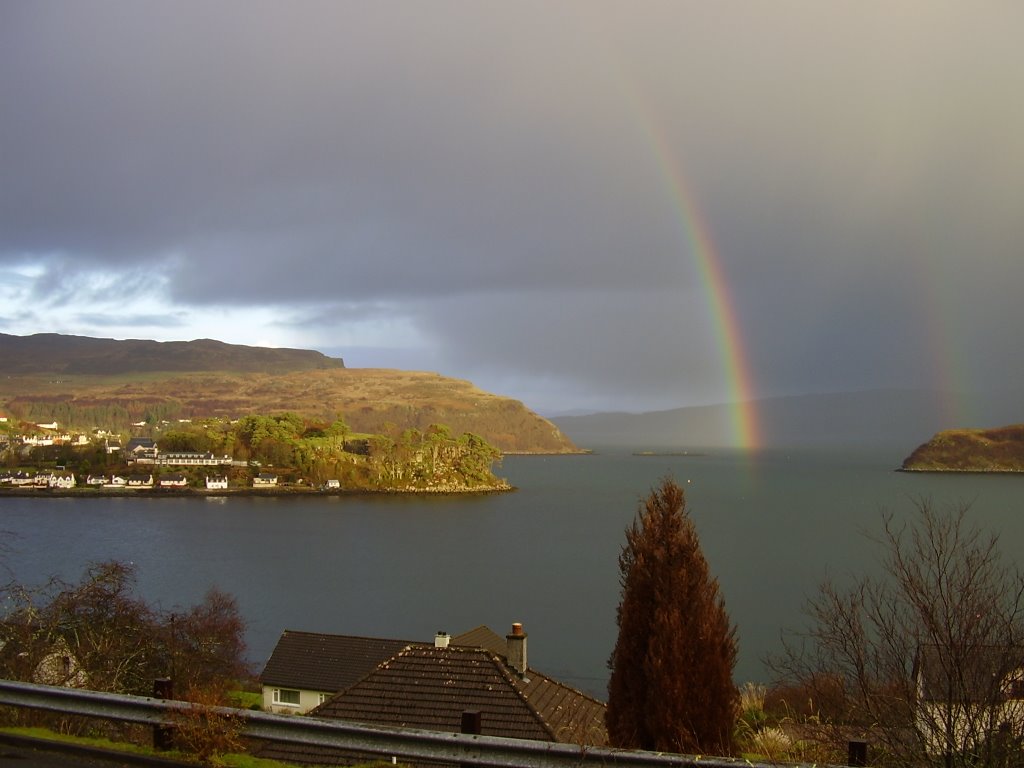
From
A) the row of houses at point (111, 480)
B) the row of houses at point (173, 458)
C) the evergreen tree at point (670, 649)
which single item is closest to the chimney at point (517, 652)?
the evergreen tree at point (670, 649)

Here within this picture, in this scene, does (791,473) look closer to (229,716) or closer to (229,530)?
(229,530)

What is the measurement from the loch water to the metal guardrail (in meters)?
7.05

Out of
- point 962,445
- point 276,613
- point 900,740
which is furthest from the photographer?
point 962,445

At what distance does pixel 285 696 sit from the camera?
66.1 feet

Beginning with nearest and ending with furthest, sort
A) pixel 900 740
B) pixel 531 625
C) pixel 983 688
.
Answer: pixel 900 740 < pixel 983 688 < pixel 531 625

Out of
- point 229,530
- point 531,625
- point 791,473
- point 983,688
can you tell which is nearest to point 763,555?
point 531,625

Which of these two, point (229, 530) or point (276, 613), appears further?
point (229, 530)

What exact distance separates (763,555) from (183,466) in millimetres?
92364

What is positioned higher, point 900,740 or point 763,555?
point 900,740

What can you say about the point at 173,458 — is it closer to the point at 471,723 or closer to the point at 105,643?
the point at 105,643

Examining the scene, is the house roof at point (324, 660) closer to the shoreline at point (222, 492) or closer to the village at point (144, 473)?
the shoreline at point (222, 492)

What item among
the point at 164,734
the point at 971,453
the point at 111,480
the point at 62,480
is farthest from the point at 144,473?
the point at 971,453

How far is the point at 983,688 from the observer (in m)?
5.23

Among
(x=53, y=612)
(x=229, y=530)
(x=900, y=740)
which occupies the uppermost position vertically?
(x=900, y=740)
